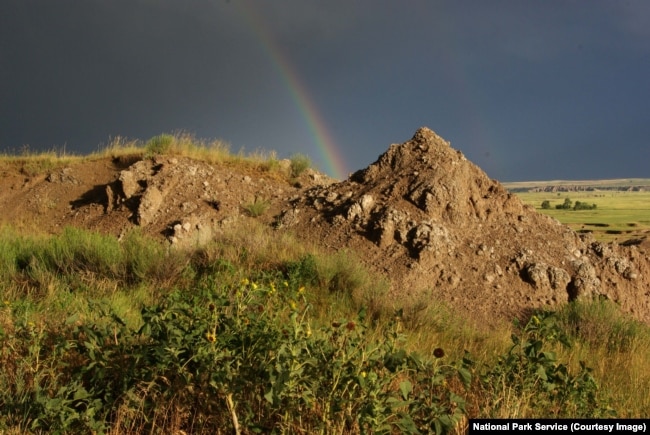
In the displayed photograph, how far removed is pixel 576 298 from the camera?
711cm

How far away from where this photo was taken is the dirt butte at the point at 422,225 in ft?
23.5

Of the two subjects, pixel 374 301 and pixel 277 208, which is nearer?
pixel 374 301

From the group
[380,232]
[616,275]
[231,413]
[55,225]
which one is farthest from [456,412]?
[55,225]

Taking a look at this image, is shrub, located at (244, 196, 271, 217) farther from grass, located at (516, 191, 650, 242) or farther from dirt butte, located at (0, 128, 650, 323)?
grass, located at (516, 191, 650, 242)

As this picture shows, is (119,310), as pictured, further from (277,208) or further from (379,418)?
(277,208)

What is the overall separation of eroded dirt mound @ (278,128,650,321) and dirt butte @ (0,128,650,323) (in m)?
0.02

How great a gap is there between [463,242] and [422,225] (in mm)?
769

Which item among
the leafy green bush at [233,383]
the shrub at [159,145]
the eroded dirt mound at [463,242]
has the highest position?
the shrub at [159,145]

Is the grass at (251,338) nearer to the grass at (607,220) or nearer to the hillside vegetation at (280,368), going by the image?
the hillside vegetation at (280,368)

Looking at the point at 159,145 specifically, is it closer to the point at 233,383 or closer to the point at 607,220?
the point at 233,383

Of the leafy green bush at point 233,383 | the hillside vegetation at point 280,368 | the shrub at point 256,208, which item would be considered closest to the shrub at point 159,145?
the shrub at point 256,208

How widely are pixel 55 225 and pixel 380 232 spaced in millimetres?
8244

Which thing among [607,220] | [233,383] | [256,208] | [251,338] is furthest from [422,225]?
[607,220]

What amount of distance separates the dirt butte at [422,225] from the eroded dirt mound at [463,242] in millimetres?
18
